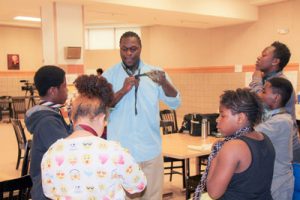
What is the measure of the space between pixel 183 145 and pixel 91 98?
236 centimetres

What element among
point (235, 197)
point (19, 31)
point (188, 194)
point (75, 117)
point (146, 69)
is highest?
point (19, 31)

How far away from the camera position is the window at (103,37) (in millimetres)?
10891

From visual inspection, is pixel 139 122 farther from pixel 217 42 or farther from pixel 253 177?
pixel 217 42

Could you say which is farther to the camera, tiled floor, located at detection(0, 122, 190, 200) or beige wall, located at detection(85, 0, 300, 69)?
beige wall, located at detection(85, 0, 300, 69)

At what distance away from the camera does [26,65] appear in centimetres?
1132

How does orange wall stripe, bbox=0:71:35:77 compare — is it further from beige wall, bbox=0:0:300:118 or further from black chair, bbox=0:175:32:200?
black chair, bbox=0:175:32:200

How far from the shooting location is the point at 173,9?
6.66 metres

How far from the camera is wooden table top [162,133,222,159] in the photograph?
3359 mm

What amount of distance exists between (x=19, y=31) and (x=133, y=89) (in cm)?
985

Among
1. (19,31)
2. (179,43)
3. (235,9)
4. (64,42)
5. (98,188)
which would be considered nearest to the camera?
(98,188)

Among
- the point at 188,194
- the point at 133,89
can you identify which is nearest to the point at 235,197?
the point at 133,89

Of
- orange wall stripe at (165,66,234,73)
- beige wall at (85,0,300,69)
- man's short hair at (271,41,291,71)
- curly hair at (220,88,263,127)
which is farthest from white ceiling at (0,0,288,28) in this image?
curly hair at (220,88,263,127)

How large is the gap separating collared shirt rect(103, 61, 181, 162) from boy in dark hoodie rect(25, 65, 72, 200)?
45cm

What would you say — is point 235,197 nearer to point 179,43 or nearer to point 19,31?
point 179,43
